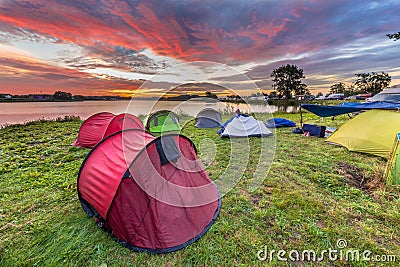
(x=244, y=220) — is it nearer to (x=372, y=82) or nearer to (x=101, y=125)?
(x=101, y=125)

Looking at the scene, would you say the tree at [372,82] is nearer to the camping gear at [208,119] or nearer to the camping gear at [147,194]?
the camping gear at [208,119]

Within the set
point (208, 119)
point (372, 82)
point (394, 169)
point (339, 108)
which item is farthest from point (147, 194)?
point (372, 82)

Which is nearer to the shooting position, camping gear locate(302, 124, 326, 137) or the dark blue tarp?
the dark blue tarp

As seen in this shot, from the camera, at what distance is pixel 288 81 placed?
51375 millimetres

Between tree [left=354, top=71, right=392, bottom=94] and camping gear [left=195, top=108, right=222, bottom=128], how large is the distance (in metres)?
69.2

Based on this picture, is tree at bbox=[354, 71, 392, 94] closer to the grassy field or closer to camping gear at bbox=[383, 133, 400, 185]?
camping gear at bbox=[383, 133, 400, 185]

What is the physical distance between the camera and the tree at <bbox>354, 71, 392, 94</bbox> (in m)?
57.5

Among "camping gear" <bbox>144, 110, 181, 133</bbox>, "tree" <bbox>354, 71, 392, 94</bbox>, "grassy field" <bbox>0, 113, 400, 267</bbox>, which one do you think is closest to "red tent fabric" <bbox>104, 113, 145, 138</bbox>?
"grassy field" <bbox>0, 113, 400, 267</bbox>

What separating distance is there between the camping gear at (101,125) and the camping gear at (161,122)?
9.34 feet

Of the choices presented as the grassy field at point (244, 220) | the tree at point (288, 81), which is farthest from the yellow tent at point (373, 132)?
the tree at point (288, 81)

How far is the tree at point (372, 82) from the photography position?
189ft

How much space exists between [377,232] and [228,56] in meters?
6.90

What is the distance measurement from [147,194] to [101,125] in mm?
5537

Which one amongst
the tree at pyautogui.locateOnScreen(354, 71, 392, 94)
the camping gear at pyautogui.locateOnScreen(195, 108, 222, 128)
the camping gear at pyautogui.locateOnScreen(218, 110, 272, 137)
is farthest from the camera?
the tree at pyautogui.locateOnScreen(354, 71, 392, 94)
